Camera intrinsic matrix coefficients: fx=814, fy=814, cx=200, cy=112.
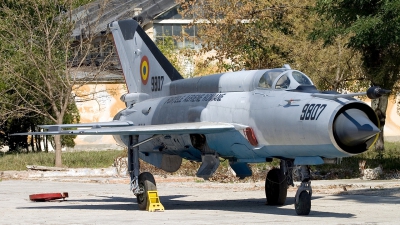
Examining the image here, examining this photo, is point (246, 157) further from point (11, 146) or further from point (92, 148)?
point (92, 148)

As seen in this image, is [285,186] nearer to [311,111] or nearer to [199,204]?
[199,204]

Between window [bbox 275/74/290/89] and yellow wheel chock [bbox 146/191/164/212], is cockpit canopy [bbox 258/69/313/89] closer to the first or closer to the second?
window [bbox 275/74/290/89]

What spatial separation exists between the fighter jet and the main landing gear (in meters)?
0.02

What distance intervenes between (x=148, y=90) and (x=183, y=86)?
1.78 m

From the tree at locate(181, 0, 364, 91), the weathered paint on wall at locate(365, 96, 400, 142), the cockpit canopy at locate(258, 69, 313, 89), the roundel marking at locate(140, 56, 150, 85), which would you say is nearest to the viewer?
the cockpit canopy at locate(258, 69, 313, 89)

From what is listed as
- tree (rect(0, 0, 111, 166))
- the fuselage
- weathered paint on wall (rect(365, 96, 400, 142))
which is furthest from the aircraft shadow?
weathered paint on wall (rect(365, 96, 400, 142))

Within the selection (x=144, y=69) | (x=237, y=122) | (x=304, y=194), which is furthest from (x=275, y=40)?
(x=304, y=194)

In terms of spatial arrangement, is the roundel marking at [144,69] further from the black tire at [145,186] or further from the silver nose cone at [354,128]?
the silver nose cone at [354,128]

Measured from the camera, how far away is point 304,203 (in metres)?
14.4

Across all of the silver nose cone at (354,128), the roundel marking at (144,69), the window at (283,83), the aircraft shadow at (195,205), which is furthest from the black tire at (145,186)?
the silver nose cone at (354,128)

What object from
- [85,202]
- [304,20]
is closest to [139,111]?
[85,202]

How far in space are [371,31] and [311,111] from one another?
10.5 metres

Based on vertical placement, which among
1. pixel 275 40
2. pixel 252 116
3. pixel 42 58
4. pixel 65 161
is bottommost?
pixel 65 161

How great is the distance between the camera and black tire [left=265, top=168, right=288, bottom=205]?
56.6ft
